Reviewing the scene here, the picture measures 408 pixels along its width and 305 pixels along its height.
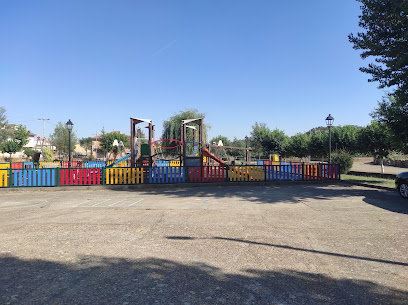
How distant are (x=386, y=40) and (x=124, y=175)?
1442cm

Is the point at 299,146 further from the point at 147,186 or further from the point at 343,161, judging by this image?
the point at 147,186

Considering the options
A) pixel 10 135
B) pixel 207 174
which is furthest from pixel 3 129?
pixel 207 174

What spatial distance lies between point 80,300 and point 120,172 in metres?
12.2

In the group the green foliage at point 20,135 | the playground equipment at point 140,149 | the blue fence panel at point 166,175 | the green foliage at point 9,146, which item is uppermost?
the green foliage at point 20,135

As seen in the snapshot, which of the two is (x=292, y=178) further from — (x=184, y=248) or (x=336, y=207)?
(x=184, y=248)

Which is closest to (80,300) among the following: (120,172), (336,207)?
(336,207)

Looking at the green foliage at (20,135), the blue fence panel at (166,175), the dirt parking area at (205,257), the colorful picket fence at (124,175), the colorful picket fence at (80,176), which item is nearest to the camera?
the dirt parking area at (205,257)

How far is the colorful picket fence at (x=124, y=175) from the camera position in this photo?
14594 millimetres

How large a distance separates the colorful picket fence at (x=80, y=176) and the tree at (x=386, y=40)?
14352 millimetres

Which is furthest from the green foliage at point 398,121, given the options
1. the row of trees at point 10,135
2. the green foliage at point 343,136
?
the row of trees at point 10,135

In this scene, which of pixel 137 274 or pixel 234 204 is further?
pixel 234 204

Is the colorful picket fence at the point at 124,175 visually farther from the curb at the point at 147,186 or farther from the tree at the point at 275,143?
the tree at the point at 275,143

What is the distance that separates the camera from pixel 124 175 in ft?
48.4

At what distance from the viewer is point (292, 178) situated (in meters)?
15.9
